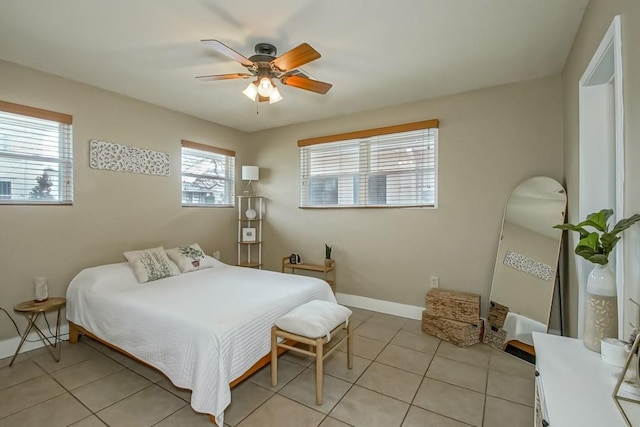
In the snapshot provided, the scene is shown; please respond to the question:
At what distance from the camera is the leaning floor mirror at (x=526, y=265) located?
2.57m

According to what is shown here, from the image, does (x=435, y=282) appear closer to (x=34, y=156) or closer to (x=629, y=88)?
(x=629, y=88)

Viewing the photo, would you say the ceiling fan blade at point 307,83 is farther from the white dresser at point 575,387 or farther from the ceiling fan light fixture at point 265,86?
the white dresser at point 575,387

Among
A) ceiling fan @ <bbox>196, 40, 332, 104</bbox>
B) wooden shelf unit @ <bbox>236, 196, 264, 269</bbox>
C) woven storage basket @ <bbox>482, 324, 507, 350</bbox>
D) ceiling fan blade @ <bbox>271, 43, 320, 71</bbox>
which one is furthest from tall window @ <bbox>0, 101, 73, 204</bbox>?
woven storage basket @ <bbox>482, 324, 507, 350</bbox>

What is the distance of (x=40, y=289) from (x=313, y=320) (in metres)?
2.49

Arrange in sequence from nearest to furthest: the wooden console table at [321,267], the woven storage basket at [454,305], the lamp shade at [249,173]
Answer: the woven storage basket at [454,305], the wooden console table at [321,267], the lamp shade at [249,173]

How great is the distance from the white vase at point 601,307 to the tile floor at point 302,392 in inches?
33.0

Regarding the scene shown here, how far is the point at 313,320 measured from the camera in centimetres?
207

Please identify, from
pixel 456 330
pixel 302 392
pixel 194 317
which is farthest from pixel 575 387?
pixel 194 317

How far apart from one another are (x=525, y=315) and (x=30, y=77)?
501 centimetres

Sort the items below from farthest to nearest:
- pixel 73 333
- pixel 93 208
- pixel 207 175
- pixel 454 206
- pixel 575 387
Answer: pixel 207 175 → pixel 454 206 → pixel 93 208 → pixel 73 333 → pixel 575 387

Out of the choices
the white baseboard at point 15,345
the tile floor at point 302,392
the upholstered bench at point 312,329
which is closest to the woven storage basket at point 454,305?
the tile floor at point 302,392

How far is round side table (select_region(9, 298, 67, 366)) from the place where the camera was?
7.97ft

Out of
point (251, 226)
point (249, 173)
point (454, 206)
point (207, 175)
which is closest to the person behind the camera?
point (454, 206)

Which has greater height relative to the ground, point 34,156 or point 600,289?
point 34,156
